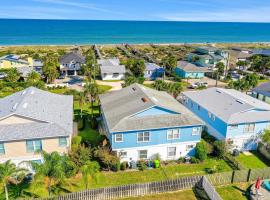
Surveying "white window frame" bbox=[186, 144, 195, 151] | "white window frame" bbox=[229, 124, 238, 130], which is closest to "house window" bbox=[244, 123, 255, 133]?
"white window frame" bbox=[229, 124, 238, 130]

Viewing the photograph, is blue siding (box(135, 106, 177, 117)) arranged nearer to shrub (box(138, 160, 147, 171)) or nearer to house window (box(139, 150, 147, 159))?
house window (box(139, 150, 147, 159))

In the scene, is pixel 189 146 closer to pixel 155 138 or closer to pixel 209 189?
pixel 155 138

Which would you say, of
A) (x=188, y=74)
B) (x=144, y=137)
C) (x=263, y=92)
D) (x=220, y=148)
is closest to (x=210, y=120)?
(x=220, y=148)

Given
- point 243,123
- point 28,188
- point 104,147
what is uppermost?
point 243,123

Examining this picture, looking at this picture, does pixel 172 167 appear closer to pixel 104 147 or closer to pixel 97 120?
pixel 104 147

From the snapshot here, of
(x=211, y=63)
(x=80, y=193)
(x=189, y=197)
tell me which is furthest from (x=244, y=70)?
(x=80, y=193)

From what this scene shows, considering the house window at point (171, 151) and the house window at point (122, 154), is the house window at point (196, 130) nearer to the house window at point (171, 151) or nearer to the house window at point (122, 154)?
the house window at point (171, 151)
